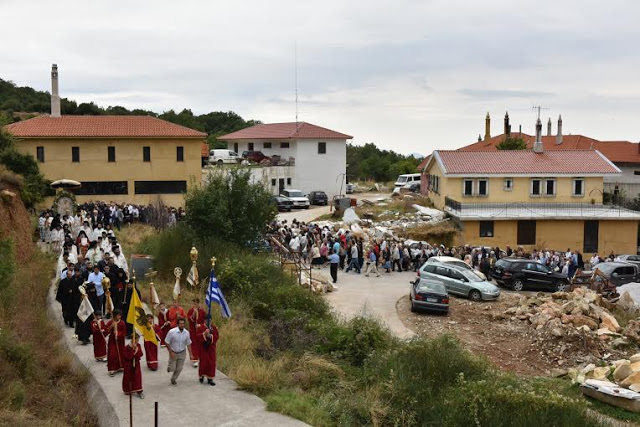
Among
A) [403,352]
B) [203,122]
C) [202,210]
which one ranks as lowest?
[403,352]

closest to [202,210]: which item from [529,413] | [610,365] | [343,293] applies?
[343,293]

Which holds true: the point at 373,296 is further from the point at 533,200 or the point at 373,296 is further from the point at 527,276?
the point at 533,200

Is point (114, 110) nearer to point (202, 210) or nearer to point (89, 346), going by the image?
point (202, 210)

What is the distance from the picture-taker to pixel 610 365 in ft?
59.3

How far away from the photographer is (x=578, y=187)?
147 feet

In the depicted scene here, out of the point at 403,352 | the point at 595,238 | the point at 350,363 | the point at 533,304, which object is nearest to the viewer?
the point at 403,352

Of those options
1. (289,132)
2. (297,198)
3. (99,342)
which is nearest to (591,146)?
(289,132)

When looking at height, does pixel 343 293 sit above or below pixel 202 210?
below

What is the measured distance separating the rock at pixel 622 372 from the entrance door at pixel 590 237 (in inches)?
1071

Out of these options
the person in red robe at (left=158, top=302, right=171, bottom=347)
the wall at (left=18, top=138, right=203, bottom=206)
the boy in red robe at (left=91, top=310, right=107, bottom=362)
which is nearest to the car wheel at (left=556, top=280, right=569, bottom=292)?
the person in red robe at (left=158, top=302, right=171, bottom=347)

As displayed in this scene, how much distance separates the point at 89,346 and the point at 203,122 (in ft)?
274

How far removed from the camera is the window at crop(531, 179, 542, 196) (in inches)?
1762

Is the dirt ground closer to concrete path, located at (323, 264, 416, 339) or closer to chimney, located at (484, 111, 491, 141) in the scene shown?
concrete path, located at (323, 264, 416, 339)

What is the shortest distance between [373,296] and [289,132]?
108 ft
